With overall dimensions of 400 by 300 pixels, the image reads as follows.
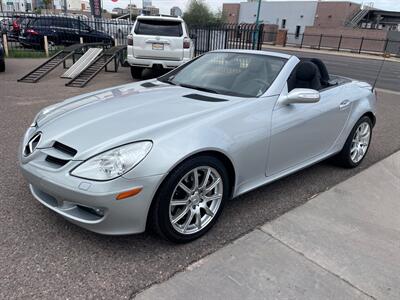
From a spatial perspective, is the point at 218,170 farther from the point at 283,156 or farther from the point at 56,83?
the point at 56,83

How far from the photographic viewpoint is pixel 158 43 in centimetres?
925

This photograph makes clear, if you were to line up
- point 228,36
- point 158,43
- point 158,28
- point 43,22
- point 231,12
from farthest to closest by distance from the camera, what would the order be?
point 231,12 → point 43,22 → point 228,36 → point 158,28 → point 158,43

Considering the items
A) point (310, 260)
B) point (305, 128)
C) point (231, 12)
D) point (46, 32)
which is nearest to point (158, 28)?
point (305, 128)

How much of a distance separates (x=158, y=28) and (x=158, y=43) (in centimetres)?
57

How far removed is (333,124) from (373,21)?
61986 millimetres

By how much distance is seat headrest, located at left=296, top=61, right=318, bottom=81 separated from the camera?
3.77 m

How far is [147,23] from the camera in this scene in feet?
31.6

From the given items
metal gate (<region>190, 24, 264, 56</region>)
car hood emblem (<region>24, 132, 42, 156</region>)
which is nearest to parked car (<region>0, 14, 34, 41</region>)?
metal gate (<region>190, 24, 264, 56</region>)

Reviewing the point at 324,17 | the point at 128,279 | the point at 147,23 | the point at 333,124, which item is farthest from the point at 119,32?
the point at 324,17

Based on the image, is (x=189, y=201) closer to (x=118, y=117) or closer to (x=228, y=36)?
(x=118, y=117)

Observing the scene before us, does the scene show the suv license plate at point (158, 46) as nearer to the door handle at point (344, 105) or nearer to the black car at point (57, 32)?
the door handle at point (344, 105)

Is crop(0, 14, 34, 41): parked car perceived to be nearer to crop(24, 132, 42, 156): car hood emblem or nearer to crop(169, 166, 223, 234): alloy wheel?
crop(24, 132, 42, 156): car hood emblem

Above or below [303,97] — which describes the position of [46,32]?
below

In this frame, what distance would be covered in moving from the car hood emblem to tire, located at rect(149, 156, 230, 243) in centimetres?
110
